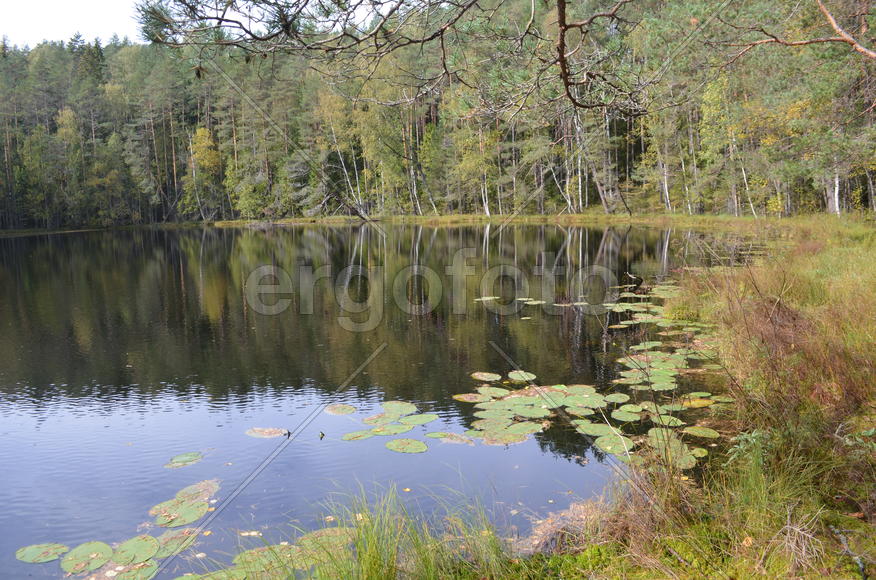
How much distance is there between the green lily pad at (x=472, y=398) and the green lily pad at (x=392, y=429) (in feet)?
3.15

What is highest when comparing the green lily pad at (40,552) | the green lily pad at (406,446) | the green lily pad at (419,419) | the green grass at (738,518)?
the green grass at (738,518)

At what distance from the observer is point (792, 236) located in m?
18.3

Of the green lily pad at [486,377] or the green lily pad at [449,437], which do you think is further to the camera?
the green lily pad at [486,377]

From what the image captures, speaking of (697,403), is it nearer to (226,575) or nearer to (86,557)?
(226,575)

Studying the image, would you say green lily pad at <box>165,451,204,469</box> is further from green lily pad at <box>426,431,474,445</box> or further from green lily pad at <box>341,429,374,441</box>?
green lily pad at <box>426,431,474,445</box>

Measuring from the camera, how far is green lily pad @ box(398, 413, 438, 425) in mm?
6777

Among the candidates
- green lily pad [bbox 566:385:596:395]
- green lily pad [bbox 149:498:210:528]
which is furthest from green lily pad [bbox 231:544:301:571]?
green lily pad [bbox 566:385:596:395]

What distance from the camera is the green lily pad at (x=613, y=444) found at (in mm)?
5604

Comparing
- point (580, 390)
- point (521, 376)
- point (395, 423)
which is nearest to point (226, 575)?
point (395, 423)

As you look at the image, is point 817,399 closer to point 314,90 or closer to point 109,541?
point 109,541

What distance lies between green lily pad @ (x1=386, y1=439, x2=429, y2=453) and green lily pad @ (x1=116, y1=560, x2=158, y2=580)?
244cm

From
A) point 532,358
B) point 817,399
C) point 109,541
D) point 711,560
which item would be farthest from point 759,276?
point 109,541

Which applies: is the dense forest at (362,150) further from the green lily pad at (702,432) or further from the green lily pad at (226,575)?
the green lily pad at (226,575)

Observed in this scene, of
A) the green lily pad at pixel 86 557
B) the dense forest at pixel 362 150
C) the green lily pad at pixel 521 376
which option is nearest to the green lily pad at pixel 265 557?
the green lily pad at pixel 86 557
